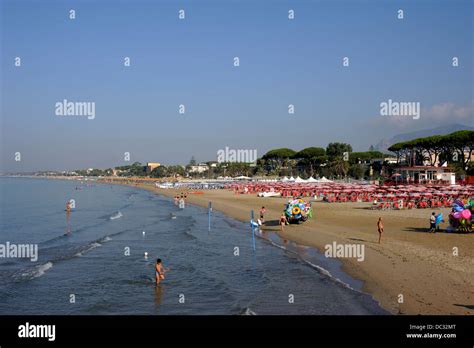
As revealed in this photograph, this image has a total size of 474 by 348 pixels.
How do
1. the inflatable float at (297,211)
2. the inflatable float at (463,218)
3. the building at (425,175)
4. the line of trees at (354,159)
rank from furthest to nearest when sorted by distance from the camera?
the line of trees at (354,159), the building at (425,175), the inflatable float at (297,211), the inflatable float at (463,218)

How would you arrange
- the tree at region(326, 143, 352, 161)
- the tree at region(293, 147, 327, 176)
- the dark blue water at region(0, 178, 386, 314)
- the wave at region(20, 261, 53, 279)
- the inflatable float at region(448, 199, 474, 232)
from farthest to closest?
the tree at region(293, 147, 327, 176) < the tree at region(326, 143, 352, 161) < the inflatable float at region(448, 199, 474, 232) < the wave at region(20, 261, 53, 279) < the dark blue water at region(0, 178, 386, 314)

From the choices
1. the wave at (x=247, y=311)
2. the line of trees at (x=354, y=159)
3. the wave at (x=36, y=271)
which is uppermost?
the line of trees at (x=354, y=159)

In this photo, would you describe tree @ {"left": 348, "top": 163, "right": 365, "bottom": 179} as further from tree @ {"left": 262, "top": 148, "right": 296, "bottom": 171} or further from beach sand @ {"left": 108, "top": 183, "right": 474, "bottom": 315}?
beach sand @ {"left": 108, "top": 183, "right": 474, "bottom": 315}

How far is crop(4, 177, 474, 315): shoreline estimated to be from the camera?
488 inches

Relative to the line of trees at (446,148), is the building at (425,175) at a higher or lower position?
lower

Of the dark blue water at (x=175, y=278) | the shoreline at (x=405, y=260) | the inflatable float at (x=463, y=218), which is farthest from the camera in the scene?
the inflatable float at (x=463, y=218)

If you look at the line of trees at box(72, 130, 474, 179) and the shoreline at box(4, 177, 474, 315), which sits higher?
the line of trees at box(72, 130, 474, 179)

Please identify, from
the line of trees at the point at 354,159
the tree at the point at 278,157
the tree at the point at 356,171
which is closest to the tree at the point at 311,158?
the line of trees at the point at 354,159

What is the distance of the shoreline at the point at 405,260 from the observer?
12391 mm

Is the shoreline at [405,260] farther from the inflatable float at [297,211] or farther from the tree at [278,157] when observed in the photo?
the tree at [278,157]

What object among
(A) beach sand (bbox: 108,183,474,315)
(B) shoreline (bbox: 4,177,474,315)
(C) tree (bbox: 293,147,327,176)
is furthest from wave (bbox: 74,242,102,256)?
(C) tree (bbox: 293,147,327,176)

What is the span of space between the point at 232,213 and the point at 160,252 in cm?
2042

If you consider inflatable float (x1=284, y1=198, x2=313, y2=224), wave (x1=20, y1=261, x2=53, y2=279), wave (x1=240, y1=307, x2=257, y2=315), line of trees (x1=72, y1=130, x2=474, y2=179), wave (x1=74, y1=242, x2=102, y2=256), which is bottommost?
wave (x1=74, y1=242, x2=102, y2=256)

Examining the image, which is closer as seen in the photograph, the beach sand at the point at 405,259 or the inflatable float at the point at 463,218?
the beach sand at the point at 405,259
